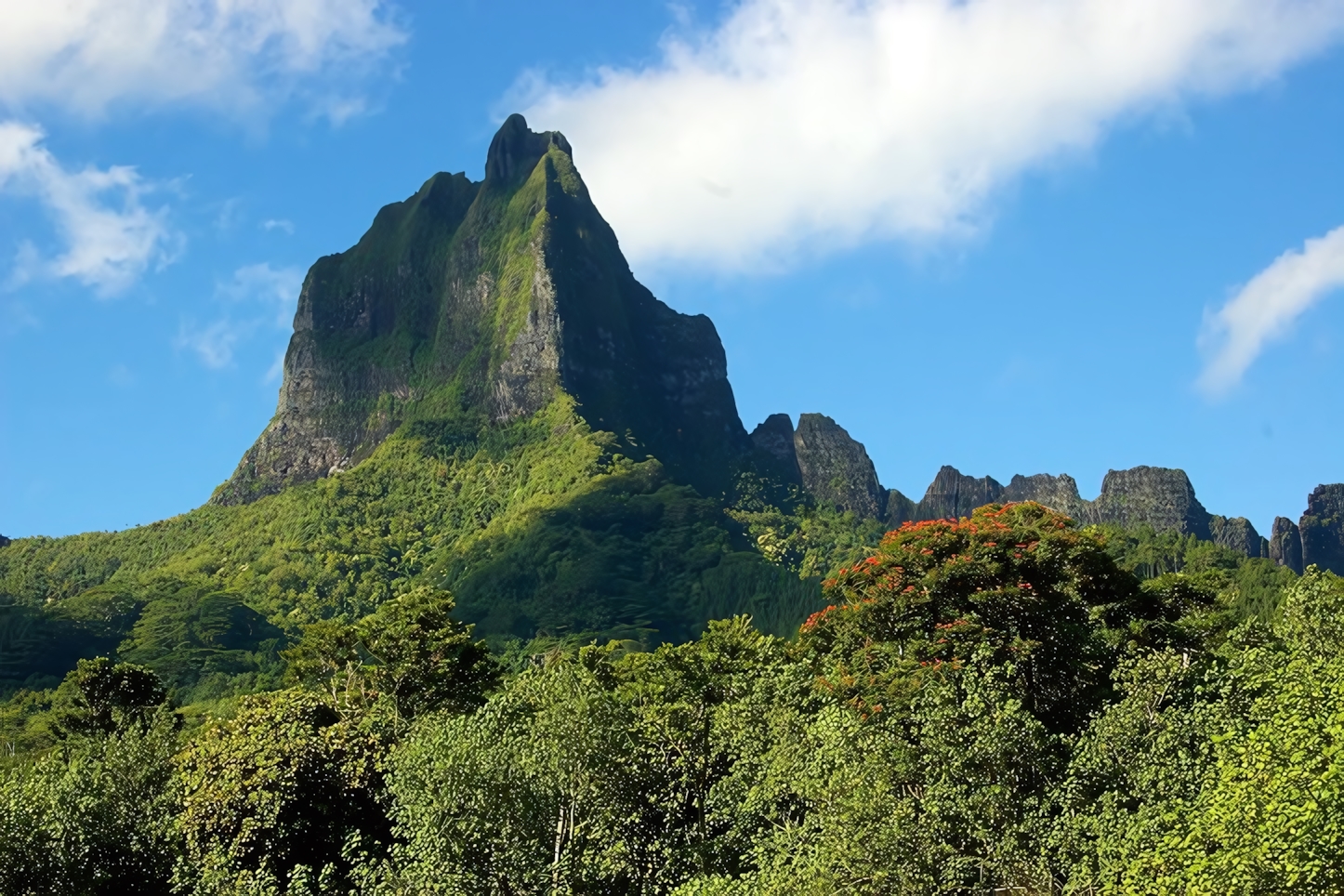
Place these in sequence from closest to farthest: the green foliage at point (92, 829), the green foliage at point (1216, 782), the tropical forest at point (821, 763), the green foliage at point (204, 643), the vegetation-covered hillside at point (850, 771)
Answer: the green foliage at point (1216, 782)
the vegetation-covered hillside at point (850, 771)
the tropical forest at point (821, 763)
the green foliage at point (92, 829)
the green foliage at point (204, 643)

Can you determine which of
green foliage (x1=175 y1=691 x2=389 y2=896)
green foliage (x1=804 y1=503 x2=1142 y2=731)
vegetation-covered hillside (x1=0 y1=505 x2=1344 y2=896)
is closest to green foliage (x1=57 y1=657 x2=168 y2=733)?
vegetation-covered hillside (x1=0 y1=505 x2=1344 y2=896)

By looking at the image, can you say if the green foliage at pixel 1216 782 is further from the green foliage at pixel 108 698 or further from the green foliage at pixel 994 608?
the green foliage at pixel 108 698

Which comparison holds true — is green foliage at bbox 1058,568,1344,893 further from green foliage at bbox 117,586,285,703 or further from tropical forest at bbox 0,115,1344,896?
green foliage at bbox 117,586,285,703

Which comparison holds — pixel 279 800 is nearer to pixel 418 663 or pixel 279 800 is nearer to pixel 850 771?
pixel 850 771

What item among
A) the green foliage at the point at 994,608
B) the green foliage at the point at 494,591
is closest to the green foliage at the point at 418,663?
the green foliage at the point at 994,608

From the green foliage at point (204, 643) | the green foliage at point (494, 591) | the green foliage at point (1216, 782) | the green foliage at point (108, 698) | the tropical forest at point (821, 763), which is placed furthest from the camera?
the green foliage at point (494, 591)

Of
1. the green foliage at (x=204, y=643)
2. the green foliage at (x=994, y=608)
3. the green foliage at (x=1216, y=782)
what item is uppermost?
the green foliage at (x=204, y=643)

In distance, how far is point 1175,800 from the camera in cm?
3488

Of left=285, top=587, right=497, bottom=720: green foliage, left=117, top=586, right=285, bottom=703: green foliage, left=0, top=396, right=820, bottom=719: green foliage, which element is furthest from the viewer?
left=0, top=396, right=820, bottom=719: green foliage

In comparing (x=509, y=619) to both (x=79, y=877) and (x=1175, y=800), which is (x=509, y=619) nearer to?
(x=79, y=877)

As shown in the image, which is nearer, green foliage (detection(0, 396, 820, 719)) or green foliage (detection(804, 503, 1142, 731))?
green foliage (detection(804, 503, 1142, 731))

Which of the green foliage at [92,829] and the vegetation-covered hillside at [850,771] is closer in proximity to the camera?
the vegetation-covered hillside at [850,771]

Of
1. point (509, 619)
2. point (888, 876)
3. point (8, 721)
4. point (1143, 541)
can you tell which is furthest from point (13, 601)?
point (888, 876)

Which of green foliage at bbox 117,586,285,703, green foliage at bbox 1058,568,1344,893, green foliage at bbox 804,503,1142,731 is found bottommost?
green foliage at bbox 1058,568,1344,893
